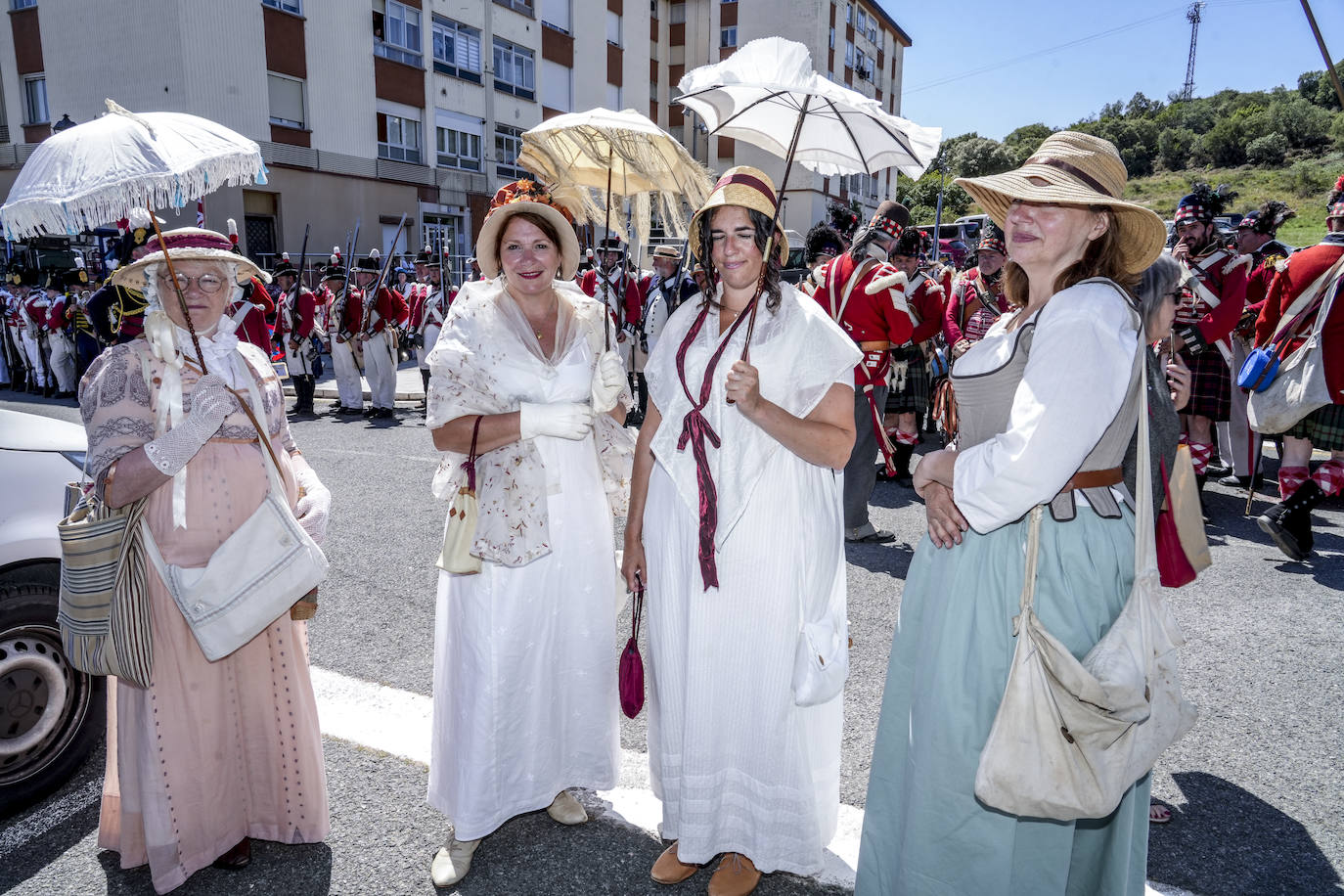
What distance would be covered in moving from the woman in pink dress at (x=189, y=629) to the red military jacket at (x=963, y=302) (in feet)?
20.2

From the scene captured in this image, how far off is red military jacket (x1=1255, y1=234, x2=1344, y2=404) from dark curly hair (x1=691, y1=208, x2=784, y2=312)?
4383 mm

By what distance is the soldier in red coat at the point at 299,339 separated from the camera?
11.7 m

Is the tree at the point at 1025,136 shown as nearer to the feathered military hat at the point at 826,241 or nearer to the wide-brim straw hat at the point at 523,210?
the feathered military hat at the point at 826,241

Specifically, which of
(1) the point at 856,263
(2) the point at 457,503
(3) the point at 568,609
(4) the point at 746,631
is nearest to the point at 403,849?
(3) the point at 568,609

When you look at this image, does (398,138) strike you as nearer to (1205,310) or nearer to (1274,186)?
(1205,310)

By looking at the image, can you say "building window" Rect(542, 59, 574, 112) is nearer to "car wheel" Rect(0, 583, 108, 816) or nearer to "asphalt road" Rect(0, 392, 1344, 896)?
"asphalt road" Rect(0, 392, 1344, 896)

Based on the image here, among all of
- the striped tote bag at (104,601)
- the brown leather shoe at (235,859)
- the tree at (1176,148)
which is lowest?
the brown leather shoe at (235,859)

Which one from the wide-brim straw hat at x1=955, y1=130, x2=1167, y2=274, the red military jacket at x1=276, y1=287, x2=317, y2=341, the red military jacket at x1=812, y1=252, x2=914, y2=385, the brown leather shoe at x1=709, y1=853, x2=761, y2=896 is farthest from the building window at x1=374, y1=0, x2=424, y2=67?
the brown leather shoe at x1=709, y1=853, x2=761, y2=896

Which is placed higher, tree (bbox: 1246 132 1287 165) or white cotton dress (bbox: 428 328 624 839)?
tree (bbox: 1246 132 1287 165)

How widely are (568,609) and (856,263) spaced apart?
411 centimetres

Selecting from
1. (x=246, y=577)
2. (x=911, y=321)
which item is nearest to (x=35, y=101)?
(x=911, y=321)

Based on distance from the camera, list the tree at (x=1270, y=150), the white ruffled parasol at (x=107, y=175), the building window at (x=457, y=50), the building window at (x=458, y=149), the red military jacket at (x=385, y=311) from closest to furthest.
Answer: the white ruffled parasol at (x=107, y=175) → the red military jacket at (x=385, y=311) → the building window at (x=457, y=50) → the building window at (x=458, y=149) → the tree at (x=1270, y=150)

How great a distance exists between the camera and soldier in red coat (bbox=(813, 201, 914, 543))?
581 cm

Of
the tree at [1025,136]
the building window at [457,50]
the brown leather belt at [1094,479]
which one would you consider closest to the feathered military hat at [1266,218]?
the brown leather belt at [1094,479]
